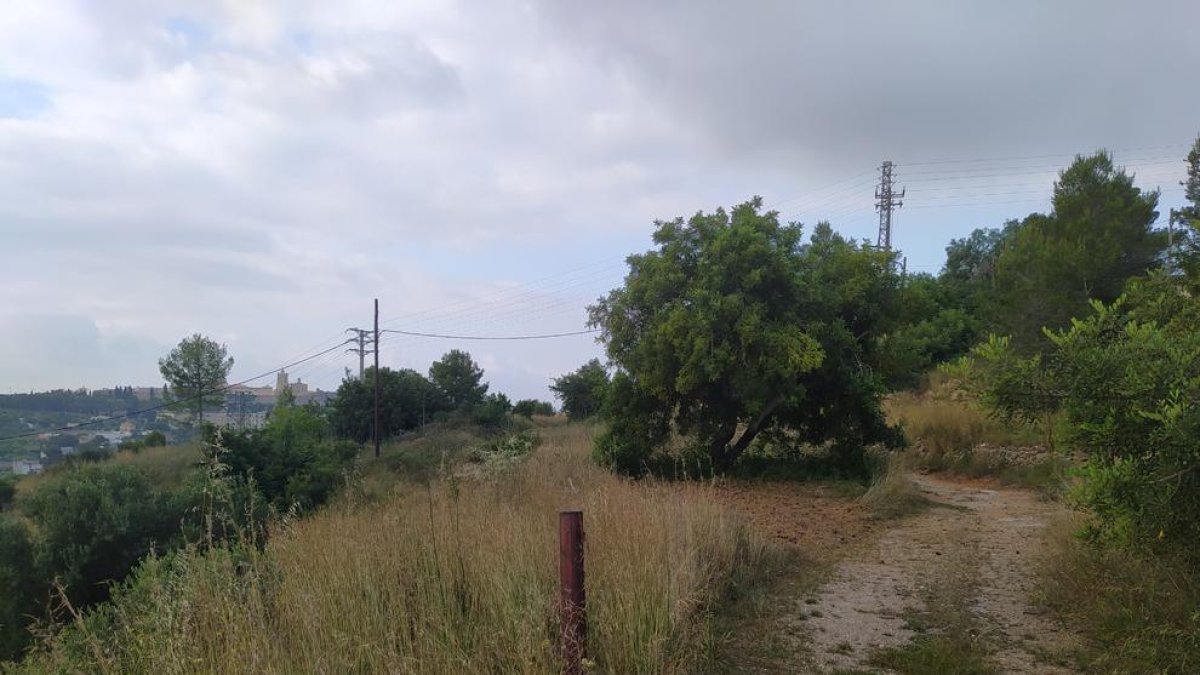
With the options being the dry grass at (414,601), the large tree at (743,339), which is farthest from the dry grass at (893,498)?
the dry grass at (414,601)

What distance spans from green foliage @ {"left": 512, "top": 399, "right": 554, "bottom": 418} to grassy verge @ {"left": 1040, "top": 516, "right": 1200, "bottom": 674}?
138 ft

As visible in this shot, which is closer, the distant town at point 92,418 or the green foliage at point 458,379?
the distant town at point 92,418

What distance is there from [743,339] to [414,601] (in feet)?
29.3

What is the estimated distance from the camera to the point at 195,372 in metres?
51.4

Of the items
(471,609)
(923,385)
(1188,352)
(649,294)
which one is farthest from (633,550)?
(923,385)

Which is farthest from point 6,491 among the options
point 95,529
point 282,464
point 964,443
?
point 964,443

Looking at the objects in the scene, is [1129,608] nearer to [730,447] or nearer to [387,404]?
[730,447]

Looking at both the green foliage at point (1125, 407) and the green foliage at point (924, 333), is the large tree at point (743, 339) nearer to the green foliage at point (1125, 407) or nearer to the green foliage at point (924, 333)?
the green foliage at point (924, 333)

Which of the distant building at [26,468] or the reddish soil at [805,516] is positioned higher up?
the reddish soil at [805,516]

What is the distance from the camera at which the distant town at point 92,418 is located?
121 ft

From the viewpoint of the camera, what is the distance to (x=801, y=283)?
13211 millimetres

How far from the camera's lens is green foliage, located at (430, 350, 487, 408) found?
167 ft

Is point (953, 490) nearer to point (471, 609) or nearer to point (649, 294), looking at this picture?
point (649, 294)

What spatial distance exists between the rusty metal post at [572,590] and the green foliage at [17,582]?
8082mm
